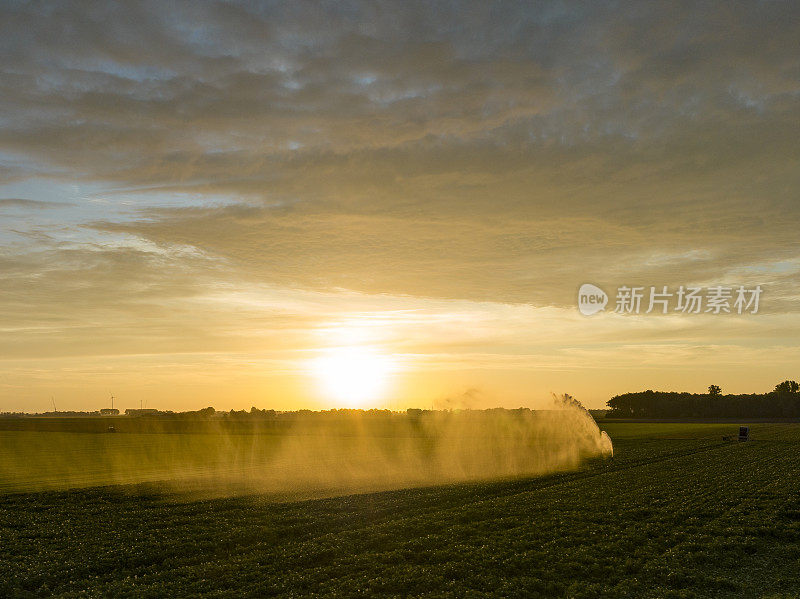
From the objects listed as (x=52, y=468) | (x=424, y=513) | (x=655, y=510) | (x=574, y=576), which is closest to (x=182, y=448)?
(x=52, y=468)

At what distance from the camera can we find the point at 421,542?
95.2 ft

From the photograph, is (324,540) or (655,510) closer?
(324,540)

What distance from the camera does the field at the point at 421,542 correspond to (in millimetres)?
23453

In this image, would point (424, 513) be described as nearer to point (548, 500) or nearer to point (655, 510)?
point (548, 500)

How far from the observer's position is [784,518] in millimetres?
35188

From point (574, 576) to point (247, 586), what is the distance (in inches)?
477

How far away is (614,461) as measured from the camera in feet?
220

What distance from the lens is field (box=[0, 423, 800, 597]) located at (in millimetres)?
23453

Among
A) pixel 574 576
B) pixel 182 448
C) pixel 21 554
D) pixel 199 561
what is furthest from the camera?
pixel 182 448

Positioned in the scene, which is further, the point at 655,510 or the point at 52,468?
the point at 52,468

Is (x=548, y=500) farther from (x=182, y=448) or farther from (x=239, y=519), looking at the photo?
(x=182, y=448)

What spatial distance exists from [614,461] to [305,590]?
51.7 metres

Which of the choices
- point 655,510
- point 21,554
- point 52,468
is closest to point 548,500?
point 655,510

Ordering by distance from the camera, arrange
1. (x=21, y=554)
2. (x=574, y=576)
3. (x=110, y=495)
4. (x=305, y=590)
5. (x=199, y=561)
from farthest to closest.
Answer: (x=110, y=495) < (x=21, y=554) < (x=199, y=561) < (x=574, y=576) < (x=305, y=590)
